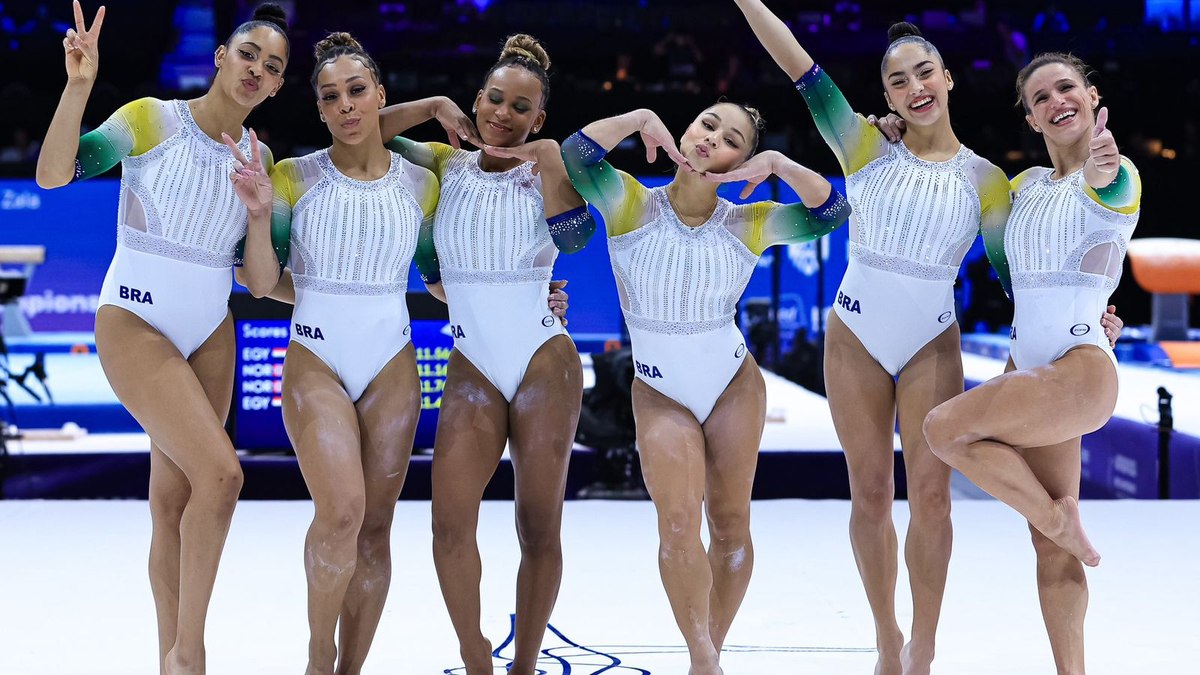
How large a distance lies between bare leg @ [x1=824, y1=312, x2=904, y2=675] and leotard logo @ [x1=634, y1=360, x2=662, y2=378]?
21.6 inches

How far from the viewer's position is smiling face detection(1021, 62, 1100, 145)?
10.7 feet

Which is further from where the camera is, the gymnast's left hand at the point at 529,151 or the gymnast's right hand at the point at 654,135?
the gymnast's left hand at the point at 529,151

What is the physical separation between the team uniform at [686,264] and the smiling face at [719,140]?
0.14 meters

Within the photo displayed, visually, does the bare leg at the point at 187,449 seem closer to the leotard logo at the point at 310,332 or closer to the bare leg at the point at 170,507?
the bare leg at the point at 170,507

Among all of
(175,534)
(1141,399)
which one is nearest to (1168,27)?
(1141,399)

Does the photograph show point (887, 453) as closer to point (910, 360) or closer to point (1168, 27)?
point (910, 360)

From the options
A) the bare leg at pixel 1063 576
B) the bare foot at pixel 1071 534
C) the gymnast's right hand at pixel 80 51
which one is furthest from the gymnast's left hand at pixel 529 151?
the bare foot at pixel 1071 534

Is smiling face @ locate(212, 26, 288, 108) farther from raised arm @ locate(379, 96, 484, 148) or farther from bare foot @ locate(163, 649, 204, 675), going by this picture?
bare foot @ locate(163, 649, 204, 675)

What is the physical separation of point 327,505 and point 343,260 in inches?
26.3

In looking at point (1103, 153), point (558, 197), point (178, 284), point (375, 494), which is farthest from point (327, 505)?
point (1103, 153)

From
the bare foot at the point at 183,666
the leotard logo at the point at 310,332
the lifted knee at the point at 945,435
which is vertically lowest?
the bare foot at the point at 183,666

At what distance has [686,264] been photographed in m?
3.32

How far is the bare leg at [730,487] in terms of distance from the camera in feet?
10.8

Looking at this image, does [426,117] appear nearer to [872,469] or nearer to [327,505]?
[327,505]
